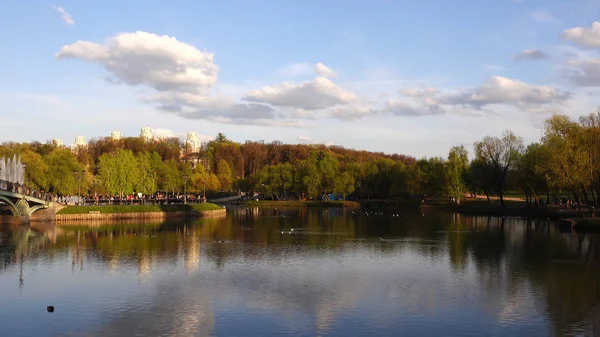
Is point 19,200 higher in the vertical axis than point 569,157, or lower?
lower

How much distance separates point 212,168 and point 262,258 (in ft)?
512

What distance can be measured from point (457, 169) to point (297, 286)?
102 metres

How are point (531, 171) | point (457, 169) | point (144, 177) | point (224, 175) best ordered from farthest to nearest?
point (224, 175) → point (457, 169) → point (144, 177) → point (531, 171)

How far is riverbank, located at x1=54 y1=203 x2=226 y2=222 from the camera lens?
83.8 metres

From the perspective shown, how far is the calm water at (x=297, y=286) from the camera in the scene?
25.5m

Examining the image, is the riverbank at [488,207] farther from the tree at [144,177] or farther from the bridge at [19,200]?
the bridge at [19,200]

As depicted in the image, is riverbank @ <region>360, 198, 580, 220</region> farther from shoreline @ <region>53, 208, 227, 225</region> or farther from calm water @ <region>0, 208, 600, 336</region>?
shoreline @ <region>53, 208, 227, 225</region>

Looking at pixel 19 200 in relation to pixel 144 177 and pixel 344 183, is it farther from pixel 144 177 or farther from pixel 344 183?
pixel 344 183

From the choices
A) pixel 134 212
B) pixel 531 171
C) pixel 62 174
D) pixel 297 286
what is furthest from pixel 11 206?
pixel 531 171

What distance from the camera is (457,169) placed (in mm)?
129750

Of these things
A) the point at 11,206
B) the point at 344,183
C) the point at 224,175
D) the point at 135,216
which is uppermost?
the point at 224,175

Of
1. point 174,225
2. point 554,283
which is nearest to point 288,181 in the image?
point 174,225

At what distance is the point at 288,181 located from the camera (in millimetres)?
158375

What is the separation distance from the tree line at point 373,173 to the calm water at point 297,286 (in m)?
17.1
